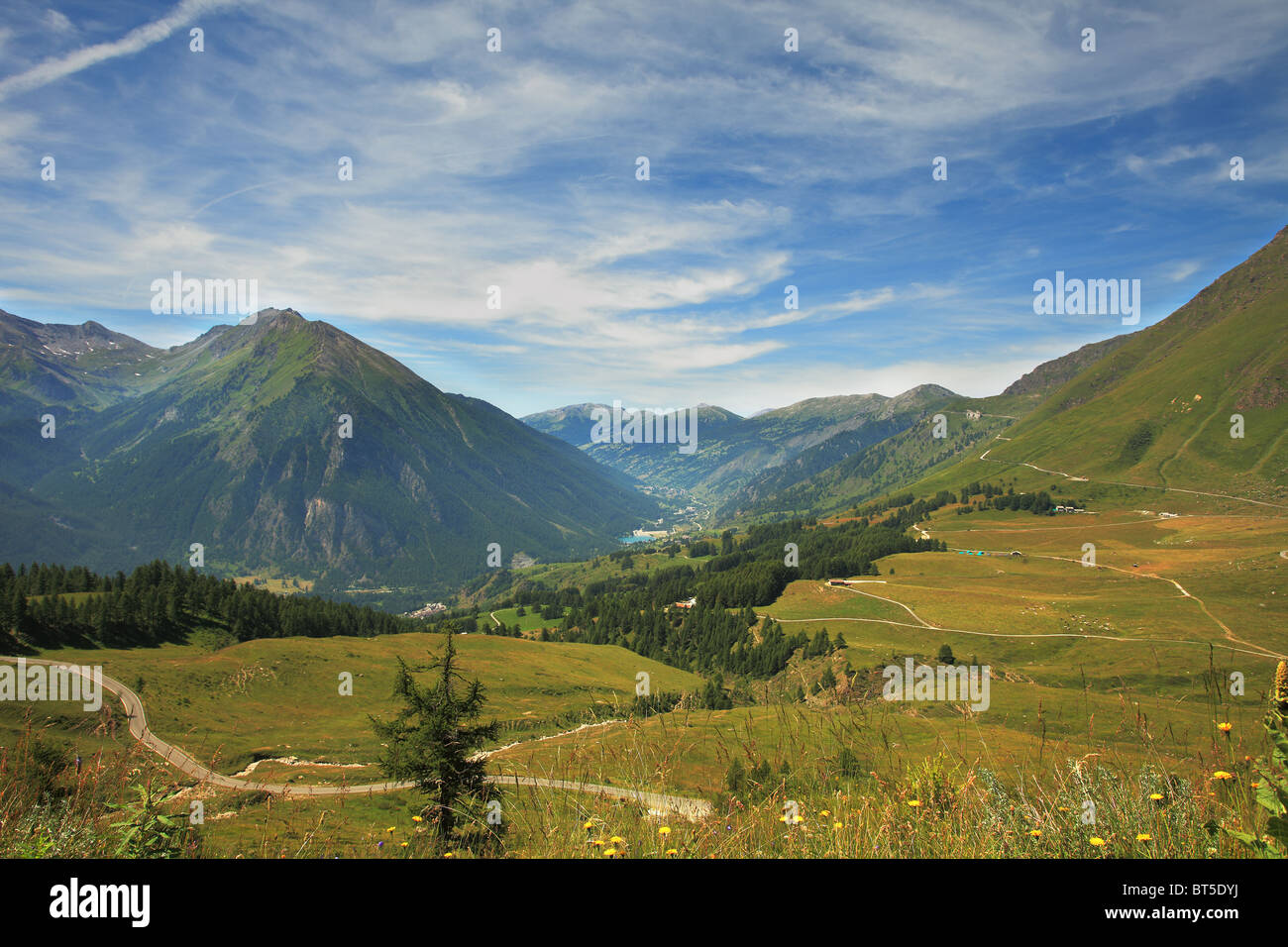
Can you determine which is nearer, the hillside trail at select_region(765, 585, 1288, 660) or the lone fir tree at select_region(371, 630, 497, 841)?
the lone fir tree at select_region(371, 630, 497, 841)

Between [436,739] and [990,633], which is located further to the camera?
[990,633]

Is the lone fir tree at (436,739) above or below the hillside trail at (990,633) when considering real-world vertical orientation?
above

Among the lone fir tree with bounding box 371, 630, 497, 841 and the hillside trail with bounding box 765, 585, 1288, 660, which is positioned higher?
the lone fir tree with bounding box 371, 630, 497, 841

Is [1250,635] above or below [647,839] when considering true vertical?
below

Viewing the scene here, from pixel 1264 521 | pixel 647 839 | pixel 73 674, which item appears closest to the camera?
pixel 647 839

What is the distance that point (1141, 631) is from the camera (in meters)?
93.4

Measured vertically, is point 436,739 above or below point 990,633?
above

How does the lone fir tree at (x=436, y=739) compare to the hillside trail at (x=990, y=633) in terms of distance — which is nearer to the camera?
the lone fir tree at (x=436, y=739)

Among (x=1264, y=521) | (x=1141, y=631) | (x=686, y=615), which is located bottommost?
(x=686, y=615)
